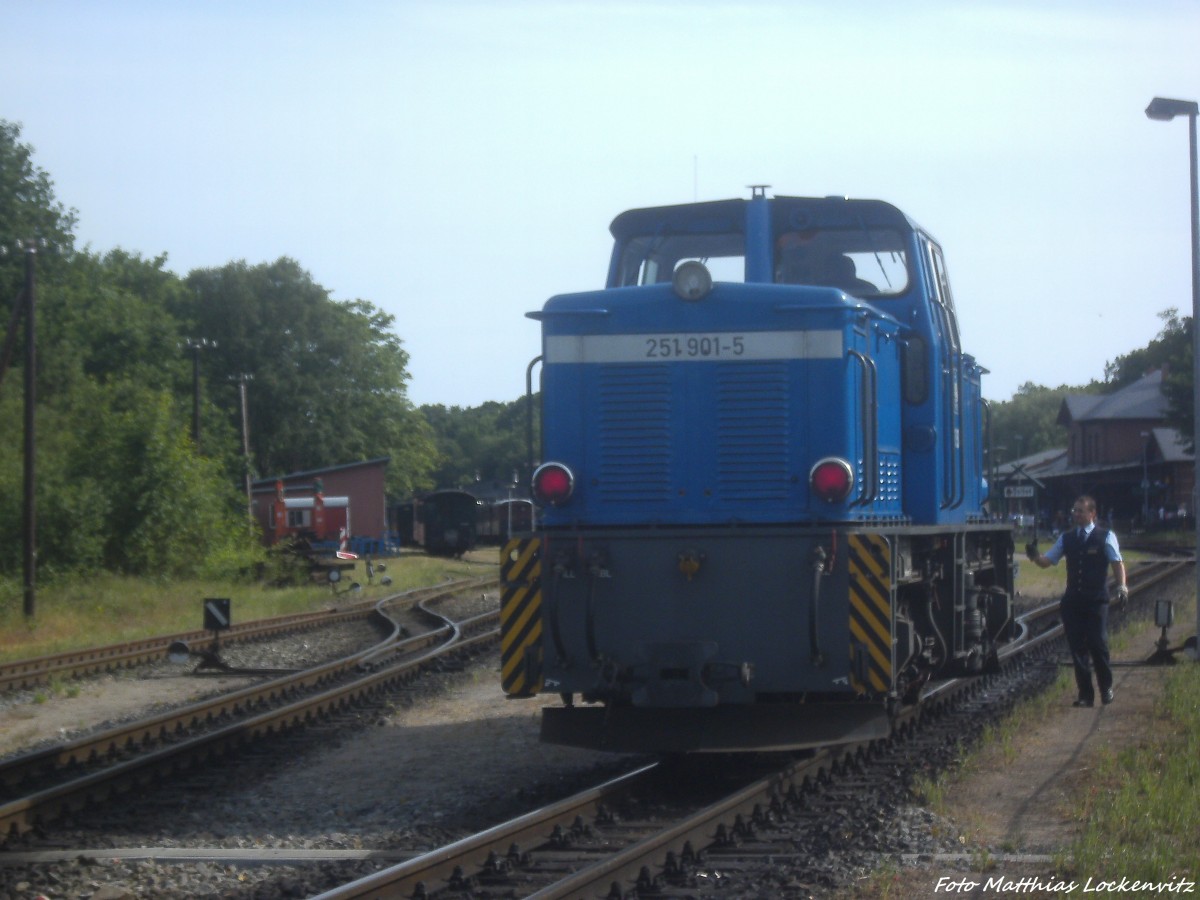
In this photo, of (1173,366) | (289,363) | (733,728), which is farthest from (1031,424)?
(733,728)

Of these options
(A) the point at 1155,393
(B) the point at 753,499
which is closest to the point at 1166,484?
(A) the point at 1155,393

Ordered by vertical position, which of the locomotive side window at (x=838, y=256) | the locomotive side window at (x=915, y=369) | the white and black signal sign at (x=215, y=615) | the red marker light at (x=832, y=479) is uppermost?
the locomotive side window at (x=838, y=256)

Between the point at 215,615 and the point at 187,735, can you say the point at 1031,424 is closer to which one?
the point at 215,615

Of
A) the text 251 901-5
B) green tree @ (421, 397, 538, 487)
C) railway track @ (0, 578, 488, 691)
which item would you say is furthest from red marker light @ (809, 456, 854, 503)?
green tree @ (421, 397, 538, 487)

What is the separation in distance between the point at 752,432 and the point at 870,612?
4.33 ft

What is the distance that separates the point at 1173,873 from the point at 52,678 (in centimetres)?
1248

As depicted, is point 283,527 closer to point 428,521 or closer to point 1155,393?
point 428,521

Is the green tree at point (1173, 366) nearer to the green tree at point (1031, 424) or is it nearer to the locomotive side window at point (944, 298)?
the green tree at point (1031, 424)

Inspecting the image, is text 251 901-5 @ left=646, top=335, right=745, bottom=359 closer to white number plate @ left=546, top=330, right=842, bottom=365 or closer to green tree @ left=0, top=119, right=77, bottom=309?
white number plate @ left=546, top=330, right=842, bottom=365

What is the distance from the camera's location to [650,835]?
6902 millimetres

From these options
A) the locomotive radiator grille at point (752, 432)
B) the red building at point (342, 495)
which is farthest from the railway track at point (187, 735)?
the red building at point (342, 495)

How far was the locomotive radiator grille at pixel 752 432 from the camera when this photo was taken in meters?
8.41

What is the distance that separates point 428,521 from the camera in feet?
165

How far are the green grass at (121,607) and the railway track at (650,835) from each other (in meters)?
13.0
